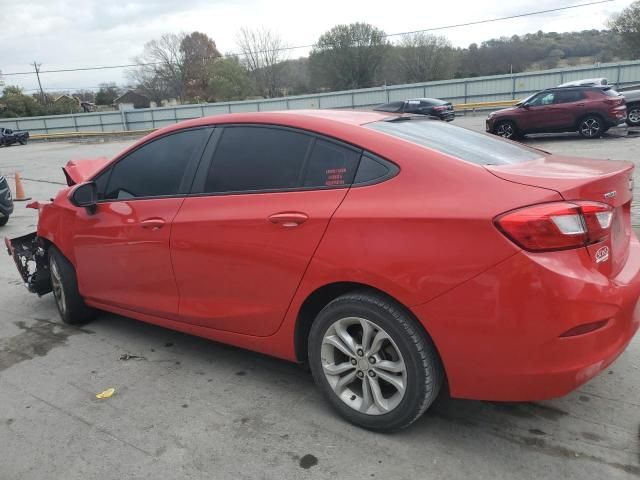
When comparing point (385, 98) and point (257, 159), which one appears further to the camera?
point (385, 98)

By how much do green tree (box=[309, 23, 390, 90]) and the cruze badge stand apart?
6152 cm

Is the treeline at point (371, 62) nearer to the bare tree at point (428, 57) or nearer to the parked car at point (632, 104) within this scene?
the bare tree at point (428, 57)

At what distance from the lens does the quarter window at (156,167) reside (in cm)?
345

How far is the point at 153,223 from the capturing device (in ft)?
11.2

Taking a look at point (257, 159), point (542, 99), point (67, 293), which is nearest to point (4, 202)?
point (67, 293)

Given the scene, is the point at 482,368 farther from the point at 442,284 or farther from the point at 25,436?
the point at 25,436

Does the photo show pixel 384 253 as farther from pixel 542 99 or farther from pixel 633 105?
pixel 633 105

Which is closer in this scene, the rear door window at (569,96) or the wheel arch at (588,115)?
the wheel arch at (588,115)

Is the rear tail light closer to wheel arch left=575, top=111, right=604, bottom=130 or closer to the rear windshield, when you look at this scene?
the rear windshield

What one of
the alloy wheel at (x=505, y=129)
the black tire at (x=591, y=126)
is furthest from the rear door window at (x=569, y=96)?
the alloy wheel at (x=505, y=129)

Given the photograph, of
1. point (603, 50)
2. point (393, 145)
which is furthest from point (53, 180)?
point (603, 50)

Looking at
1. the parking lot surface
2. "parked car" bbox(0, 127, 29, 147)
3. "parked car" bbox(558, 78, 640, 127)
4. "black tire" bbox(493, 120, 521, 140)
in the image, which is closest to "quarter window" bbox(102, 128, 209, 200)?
the parking lot surface

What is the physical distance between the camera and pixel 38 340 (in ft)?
14.0

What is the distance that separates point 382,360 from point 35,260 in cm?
368
